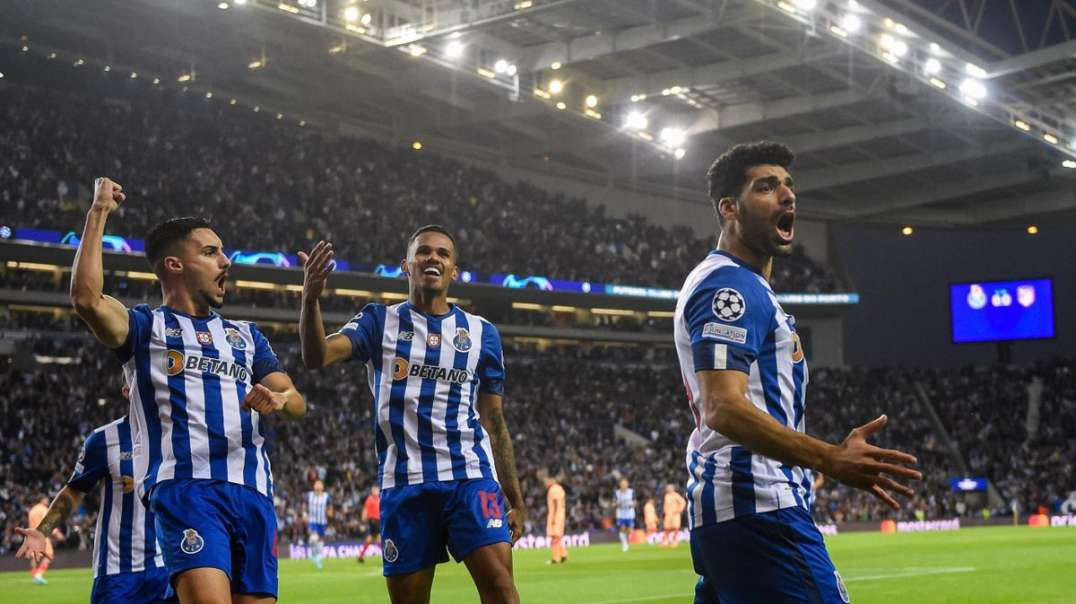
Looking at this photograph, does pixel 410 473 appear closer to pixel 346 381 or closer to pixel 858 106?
pixel 346 381

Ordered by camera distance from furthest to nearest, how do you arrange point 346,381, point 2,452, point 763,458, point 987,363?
point 987,363 → point 346,381 → point 2,452 → point 763,458

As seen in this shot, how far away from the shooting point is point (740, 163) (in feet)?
16.4

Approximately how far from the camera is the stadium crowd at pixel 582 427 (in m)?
34.8

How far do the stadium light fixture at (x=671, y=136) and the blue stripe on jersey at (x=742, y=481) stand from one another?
44659 millimetres

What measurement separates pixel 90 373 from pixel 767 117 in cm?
2636

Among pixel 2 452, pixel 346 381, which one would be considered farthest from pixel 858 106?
pixel 2 452

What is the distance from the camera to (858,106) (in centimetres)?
4872

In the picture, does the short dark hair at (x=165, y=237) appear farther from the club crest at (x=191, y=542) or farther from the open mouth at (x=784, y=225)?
the open mouth at (x=784, y=225)

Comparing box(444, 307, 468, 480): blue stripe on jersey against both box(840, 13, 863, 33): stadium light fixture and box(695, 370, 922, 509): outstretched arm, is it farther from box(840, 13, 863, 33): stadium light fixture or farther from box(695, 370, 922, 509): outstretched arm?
box(840, 13, 863, 33): stadium light fixture

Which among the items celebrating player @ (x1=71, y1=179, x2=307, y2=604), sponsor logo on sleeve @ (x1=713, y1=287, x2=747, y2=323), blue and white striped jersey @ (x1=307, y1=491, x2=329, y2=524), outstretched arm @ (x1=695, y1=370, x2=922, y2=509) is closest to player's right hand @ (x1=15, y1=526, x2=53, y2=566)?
celebrating player @ (x1=71, y1=179, x2=307, y2=604)

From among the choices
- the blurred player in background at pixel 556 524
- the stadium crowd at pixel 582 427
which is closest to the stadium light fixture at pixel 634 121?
the stadium crowd at pixel 582 427

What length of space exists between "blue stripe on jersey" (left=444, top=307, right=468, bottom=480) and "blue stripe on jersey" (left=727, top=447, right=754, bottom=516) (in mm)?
2915

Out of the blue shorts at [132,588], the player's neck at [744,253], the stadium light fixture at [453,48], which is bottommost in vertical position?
the blue shorts at [132,588]

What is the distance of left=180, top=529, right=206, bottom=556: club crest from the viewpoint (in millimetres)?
5984
